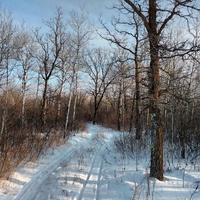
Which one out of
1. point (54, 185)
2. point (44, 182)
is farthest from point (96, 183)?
point (44, 182)

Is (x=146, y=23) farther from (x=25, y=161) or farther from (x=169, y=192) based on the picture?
(x=25, y=161)

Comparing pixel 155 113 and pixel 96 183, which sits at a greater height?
pixel 155 113

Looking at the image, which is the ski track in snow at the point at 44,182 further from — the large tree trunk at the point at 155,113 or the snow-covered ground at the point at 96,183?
the large tree trunk at the point at 155,113

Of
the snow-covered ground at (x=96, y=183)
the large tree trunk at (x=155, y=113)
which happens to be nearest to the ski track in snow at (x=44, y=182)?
the snow-covered ground at (x=96, y=183)

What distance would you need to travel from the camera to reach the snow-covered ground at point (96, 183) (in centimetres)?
618

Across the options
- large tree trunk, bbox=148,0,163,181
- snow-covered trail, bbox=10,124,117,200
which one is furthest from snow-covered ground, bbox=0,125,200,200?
large tree trunk, bbox=148,0,163,181

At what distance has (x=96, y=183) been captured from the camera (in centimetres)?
751

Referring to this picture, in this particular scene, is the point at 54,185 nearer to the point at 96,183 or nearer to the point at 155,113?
the point at 96,183

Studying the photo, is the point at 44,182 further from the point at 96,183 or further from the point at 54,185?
the point at 96,183

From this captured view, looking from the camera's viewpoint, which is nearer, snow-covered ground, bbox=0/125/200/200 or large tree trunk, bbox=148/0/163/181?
snow-covered ground, bbox=0/125/200/200

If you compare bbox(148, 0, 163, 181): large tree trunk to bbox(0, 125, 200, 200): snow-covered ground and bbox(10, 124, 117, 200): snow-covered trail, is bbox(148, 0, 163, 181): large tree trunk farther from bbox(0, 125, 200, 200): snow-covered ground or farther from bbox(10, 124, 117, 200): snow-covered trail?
bbox(10, 124, 117, 200): snow-covered trail

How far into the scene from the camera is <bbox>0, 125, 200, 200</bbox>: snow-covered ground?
6.18 meters

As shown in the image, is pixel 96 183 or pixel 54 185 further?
pixel 96 183

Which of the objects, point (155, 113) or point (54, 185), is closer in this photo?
point (54, 185)
